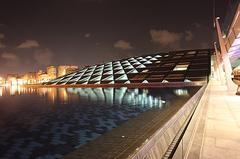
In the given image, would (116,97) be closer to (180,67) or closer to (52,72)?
(180,67)

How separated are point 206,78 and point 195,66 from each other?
12.0m

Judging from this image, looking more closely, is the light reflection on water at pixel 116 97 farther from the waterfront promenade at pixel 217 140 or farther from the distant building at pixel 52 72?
the distant building at pixel 52 72

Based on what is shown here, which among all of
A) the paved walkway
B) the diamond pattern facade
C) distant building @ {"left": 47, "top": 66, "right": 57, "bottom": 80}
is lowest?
the paved walkway

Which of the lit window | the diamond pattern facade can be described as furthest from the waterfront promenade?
the lit window

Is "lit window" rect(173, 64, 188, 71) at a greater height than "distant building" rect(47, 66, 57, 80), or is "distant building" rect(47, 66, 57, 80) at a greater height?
"distant building" rect(47, 66, 57, 80)

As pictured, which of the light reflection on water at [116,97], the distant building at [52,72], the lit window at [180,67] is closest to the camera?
the light reflection on water at [116,97]

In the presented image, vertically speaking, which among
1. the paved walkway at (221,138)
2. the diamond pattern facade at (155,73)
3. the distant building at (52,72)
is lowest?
the paved walkway at (221,138)

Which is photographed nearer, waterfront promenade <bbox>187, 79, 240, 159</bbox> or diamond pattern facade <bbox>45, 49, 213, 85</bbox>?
waterfront promenade <bbox>187, 79, 240, 159</bbox>

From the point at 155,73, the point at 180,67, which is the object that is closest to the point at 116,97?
the point at 155,73

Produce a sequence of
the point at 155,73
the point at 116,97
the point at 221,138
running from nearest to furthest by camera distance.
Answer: the point at 221,138
the point at 116,97
the point at 155,73

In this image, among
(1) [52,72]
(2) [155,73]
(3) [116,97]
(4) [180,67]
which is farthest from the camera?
(1) [52,72]

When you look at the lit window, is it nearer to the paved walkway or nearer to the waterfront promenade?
the paved walkway

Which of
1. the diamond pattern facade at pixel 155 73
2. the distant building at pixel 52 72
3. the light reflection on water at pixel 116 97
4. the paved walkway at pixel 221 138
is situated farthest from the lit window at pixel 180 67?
the distant building at pixel 52 72

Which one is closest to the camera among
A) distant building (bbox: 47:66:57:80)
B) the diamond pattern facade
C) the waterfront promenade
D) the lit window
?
the waterfront promenade
